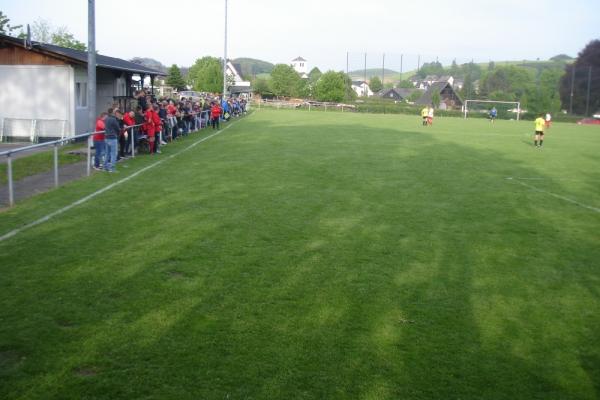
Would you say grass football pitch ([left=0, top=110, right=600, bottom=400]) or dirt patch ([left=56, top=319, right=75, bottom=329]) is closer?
grass football pitch ([left=0, top=110, right=600, bottom=400])

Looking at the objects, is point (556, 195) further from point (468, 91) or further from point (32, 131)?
point (468, 91)

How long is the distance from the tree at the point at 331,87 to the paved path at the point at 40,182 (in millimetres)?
73781

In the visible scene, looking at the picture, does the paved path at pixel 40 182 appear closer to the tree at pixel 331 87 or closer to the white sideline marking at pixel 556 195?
the white sideline marking at pixel 556 195

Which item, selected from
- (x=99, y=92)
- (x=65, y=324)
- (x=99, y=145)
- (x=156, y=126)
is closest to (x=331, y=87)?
(x=99, y=92)

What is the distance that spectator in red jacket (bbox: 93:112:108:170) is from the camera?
16500mm

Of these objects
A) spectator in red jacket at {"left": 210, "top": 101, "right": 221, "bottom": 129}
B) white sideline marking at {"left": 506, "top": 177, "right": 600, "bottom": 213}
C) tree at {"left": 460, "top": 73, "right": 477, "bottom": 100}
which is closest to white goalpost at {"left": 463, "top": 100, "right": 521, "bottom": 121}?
tree at {"left": 460, "top": 73, "right": 477, "bottom": 100}

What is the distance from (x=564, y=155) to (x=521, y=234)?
17471mm

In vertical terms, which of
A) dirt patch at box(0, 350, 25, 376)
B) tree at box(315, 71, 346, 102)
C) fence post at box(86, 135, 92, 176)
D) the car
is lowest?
dirt patch at box(0, 350, 25, 376)

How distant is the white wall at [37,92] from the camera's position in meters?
24.1

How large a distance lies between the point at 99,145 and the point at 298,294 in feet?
37.6

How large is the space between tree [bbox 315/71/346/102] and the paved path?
73.8 metres

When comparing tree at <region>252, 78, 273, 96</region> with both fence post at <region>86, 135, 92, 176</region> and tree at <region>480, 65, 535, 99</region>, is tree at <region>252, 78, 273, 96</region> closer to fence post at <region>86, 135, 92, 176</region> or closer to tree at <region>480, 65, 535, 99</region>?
tree at <region>480, 65, 535, 99</region>

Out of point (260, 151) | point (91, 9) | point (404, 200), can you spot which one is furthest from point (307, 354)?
point (260, 151)

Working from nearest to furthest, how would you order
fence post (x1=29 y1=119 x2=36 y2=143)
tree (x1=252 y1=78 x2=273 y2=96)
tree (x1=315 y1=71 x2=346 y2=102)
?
fence post (x1=29 y1=119 x2=36 y2=143) → tree (x1=315 y1=71 x2=346 y2=102) → tree (x1=252 y1=78 x2=273 y2=96)
